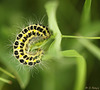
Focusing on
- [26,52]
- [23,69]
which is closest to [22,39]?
[26,52]

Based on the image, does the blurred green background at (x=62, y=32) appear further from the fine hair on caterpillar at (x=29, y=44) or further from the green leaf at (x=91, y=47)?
the fine hair on caterpillar at (x=29, y=44)

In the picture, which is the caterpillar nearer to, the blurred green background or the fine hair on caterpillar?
the fine hair on caterpillar

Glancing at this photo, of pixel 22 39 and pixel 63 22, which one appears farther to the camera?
pixel 63 22

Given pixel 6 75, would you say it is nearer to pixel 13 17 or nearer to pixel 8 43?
pixel 8 43

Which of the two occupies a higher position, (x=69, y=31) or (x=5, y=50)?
(x=69, y=31)

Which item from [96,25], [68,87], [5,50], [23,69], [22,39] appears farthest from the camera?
[68,87]

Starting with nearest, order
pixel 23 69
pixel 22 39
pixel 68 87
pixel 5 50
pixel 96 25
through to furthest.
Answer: pixel 22 39 < pixel 23 69 < pixel 5 50 < pixel 96 25 < pixel 68 87

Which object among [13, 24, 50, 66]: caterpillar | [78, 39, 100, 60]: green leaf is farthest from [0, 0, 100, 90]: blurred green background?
[13, 24, 50, 66]: caterpillar
